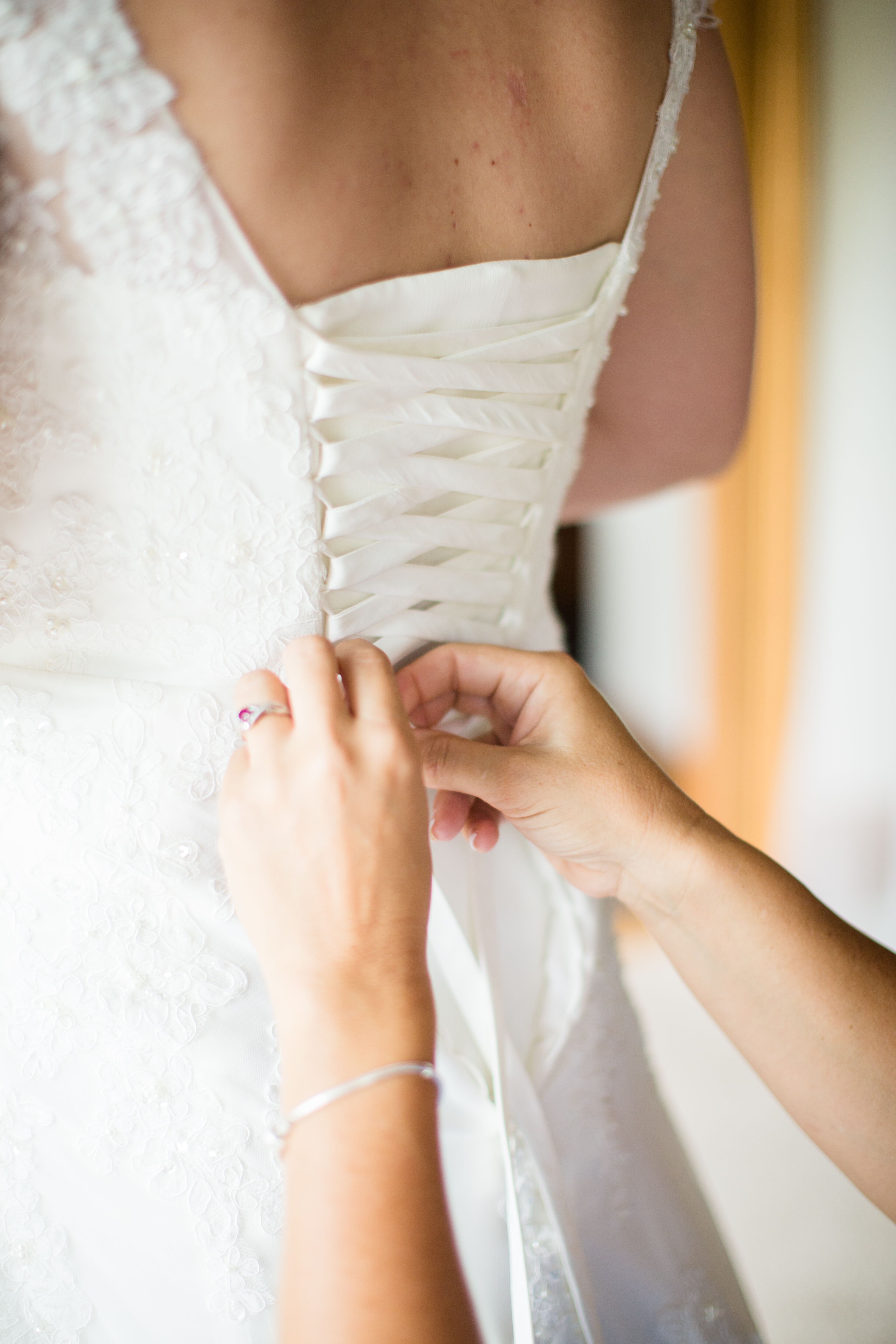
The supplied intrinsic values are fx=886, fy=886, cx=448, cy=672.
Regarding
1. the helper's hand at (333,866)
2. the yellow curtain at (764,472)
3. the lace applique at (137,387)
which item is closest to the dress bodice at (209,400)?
the lace applique at (137,387)

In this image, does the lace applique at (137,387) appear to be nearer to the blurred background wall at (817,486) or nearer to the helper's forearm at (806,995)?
the helper's forearm at (806,995)

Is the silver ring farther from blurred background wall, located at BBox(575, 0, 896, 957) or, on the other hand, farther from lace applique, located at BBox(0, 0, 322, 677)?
blurred background wall, located at BBox(575, 0, 896, 957)

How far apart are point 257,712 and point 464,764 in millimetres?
179

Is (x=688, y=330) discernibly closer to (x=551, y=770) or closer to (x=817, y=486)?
(x=551, y=770)

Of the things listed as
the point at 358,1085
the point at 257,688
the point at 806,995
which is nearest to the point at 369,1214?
the point at 358,1085

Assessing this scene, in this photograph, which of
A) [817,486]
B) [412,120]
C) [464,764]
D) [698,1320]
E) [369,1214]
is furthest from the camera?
[817,486]

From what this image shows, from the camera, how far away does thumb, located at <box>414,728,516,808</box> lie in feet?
2.08

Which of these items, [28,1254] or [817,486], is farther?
[817,486]

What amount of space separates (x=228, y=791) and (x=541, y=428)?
14.7 inches

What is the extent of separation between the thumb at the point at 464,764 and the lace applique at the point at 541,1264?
261 mm

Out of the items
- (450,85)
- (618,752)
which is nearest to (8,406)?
(450,85)

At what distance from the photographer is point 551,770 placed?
2.22ft

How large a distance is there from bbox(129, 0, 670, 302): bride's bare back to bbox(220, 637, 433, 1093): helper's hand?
255mm

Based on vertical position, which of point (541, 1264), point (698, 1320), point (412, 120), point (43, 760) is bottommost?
point (698, 1320)
